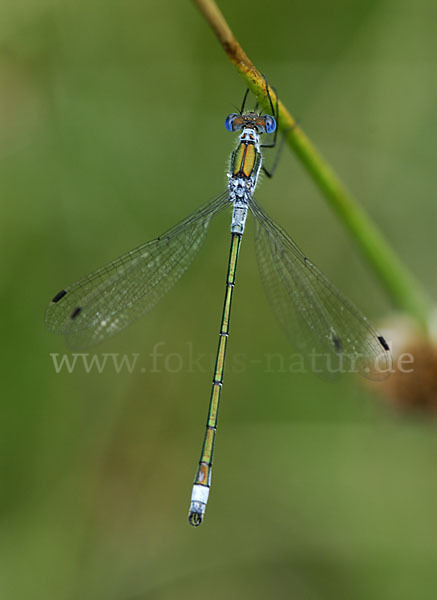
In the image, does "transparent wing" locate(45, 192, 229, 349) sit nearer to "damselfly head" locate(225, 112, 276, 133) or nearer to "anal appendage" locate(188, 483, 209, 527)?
"damselfly head" locate(225, 112, 276, 133)

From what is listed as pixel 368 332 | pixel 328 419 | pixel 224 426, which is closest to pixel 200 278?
pixel 224 426

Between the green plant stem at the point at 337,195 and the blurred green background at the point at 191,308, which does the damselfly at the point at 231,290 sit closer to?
the green plant stem at the point at 337,195

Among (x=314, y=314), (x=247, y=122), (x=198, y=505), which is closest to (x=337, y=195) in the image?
(x=314, y=314)

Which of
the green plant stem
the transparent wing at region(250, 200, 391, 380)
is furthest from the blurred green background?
the green plant stem

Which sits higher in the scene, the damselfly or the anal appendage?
the damselfly

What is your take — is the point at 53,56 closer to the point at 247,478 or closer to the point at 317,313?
the point at 317,313

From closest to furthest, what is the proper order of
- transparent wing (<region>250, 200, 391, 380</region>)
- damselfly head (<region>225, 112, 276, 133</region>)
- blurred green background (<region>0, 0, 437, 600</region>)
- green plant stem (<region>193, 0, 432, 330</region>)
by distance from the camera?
green plant stem (<region>193, 0, 432, 330</region>) < transparent wing (<region>250, 200, 391, 380</region>) < damselfly head (<region>225, 112, 276, 133</region>) < blurred green background (<region>0, 0, 437, 600</region>)

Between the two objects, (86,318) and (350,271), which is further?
(350,271)
